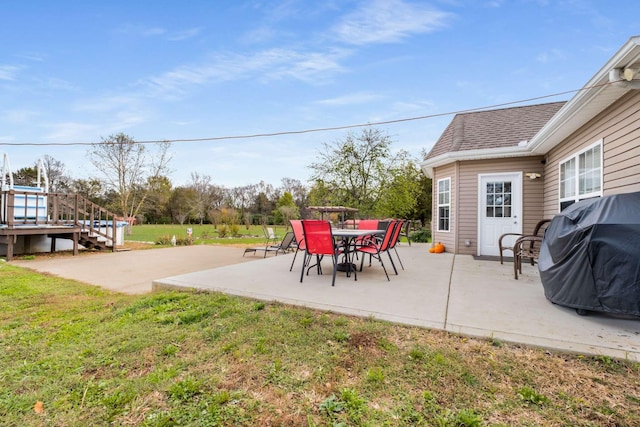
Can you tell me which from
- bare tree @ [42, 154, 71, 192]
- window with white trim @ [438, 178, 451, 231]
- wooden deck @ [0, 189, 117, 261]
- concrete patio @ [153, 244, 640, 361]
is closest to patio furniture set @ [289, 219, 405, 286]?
concrete patio @ [153, 244, 640, 361]

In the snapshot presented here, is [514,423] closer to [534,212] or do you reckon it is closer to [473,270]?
[473,270]

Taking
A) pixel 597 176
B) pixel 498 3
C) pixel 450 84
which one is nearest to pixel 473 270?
pixel 597 176

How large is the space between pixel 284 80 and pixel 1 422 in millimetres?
9751

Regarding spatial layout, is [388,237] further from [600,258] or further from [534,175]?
[534,175]

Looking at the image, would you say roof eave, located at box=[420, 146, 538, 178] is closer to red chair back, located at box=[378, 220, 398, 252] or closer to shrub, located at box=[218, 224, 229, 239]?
red chair back, located at box=[378, 220, 398, 252]

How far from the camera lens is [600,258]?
243 cm

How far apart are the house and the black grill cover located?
1.36 meters

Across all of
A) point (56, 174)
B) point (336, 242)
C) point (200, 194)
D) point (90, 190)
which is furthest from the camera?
point (200, 194)

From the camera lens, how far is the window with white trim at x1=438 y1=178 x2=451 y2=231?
791 centimetres

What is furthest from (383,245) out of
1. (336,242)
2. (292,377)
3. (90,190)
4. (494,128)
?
(90,190)

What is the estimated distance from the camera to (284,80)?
9.66 metres

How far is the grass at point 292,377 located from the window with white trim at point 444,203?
6.23 m

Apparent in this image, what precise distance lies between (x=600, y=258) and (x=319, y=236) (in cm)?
271

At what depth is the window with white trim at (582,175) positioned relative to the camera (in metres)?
4.36
